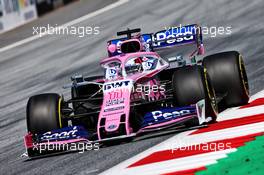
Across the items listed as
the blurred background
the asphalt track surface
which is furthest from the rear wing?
the blurred background

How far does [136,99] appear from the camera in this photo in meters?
10.6

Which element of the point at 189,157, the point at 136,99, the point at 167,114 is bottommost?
the point at 189,157

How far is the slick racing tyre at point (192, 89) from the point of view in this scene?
1002cm

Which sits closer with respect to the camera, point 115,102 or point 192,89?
point 192,89

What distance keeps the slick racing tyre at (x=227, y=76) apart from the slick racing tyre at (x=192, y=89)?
79 centimetres

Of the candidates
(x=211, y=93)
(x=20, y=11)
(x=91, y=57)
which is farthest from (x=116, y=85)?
(x=20, y=11)

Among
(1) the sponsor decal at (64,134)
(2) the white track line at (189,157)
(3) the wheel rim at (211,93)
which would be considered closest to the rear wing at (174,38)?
(2) the white track line at (189,157)

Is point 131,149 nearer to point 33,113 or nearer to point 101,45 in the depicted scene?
point 33,113

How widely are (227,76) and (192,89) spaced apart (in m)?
1.11

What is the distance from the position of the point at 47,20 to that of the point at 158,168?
21.5m

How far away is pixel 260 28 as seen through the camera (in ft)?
66.0

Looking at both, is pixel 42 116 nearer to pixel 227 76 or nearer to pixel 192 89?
pixel 192 89

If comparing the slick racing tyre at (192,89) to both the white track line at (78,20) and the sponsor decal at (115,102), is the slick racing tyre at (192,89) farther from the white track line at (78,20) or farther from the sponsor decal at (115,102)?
the white track line at (78,20)

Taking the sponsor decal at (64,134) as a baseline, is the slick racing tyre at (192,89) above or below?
above
